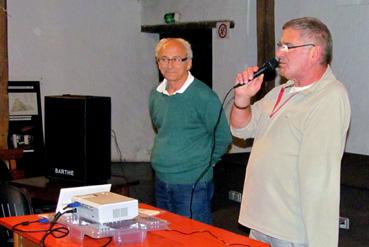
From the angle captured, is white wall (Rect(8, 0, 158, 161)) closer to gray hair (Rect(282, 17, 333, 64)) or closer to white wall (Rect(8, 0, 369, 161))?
white wall (Rect(8, 0, 369, 161))

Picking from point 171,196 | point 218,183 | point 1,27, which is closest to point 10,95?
point 1,27

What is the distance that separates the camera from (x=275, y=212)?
218 cm

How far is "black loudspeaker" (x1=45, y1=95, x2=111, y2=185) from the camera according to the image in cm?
339

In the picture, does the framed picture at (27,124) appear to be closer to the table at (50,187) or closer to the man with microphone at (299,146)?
the table at (50,187)

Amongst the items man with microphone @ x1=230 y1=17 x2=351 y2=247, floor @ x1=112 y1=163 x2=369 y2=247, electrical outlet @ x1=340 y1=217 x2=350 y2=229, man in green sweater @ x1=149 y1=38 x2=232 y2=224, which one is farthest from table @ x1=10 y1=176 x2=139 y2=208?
electrical outlet @ x1=340 y1=217 x2=350 y2=229

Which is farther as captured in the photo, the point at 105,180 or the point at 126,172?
the point at 126,172

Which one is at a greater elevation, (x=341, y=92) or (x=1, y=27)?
(x=1, y=27)

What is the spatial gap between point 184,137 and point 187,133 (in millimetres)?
26

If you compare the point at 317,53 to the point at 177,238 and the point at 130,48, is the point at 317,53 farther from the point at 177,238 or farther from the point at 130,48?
the point at 130,48

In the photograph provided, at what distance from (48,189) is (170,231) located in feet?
4.39

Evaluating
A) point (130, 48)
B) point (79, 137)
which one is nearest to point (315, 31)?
point (79, 137)

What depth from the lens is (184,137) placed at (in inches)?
119

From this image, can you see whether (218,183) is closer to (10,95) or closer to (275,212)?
(10,95)

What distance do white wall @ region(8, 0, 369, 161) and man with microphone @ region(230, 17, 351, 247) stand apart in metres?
2.60
